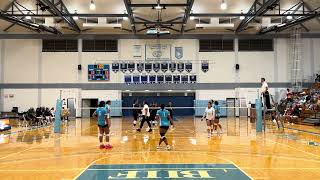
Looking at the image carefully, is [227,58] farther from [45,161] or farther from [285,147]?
[45,161]

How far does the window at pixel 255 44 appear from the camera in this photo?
4281cm

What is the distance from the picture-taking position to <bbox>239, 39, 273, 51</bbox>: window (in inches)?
1686

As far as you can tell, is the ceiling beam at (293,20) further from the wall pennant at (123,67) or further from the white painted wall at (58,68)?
the white painted wall at (58,68)

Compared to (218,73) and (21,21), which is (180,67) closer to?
(218,73)

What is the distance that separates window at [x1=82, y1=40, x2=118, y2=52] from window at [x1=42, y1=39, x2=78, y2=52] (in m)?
1.16

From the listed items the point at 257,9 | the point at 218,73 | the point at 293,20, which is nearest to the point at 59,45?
the point at 218,73

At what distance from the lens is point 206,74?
4266 cm

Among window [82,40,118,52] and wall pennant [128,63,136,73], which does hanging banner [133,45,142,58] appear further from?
window [82,40,118,52]

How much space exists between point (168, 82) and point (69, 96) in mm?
11481

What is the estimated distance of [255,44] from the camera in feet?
141

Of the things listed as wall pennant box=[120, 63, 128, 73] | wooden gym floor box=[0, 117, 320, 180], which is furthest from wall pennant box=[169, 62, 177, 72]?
wooden gym floor box=[0, 117, 320, 180]

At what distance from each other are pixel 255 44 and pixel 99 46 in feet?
59.9

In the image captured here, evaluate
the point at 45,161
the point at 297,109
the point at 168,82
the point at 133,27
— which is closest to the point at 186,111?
the point at 168,82

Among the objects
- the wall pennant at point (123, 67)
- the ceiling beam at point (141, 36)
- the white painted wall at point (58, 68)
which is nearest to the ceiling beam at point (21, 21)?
the ceiling beam at point (141, 36)
